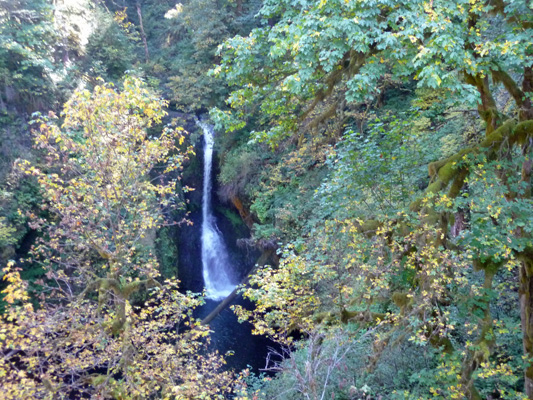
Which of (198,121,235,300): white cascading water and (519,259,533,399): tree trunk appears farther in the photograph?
(198,121,235,300): white cascading water

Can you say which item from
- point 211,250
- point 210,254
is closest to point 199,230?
point 211,250

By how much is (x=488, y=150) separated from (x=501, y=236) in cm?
125

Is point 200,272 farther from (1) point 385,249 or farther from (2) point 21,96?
(1) point 385,249

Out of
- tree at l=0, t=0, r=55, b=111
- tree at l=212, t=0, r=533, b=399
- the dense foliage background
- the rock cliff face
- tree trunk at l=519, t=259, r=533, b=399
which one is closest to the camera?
tree at l=212, t=0, r=533, b=399

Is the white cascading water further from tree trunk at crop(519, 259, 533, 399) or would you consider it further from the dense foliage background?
tree trunk at crop(519, 259, 533, 399)

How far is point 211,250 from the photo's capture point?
1652 cm

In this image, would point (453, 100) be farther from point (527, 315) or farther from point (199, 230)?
point (199, 230)

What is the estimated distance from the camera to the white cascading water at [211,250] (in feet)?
52.4

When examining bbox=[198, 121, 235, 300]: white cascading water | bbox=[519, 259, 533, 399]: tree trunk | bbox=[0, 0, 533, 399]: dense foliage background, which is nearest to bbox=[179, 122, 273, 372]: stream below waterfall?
bbox=[198, 121, 235, 300]: white cascading water

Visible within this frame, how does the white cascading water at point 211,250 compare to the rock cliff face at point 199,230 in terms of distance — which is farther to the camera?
the white cascading water at point 211,250

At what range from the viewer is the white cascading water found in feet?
52.4

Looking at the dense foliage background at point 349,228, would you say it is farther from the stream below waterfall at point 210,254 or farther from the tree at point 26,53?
the stream below waterfall at point 210,254

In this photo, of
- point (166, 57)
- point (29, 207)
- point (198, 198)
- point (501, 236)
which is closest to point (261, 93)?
point (501, 236)

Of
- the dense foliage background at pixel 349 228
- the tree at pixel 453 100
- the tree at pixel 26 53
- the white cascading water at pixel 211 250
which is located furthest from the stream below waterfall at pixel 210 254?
the tree at pixel 453 100
